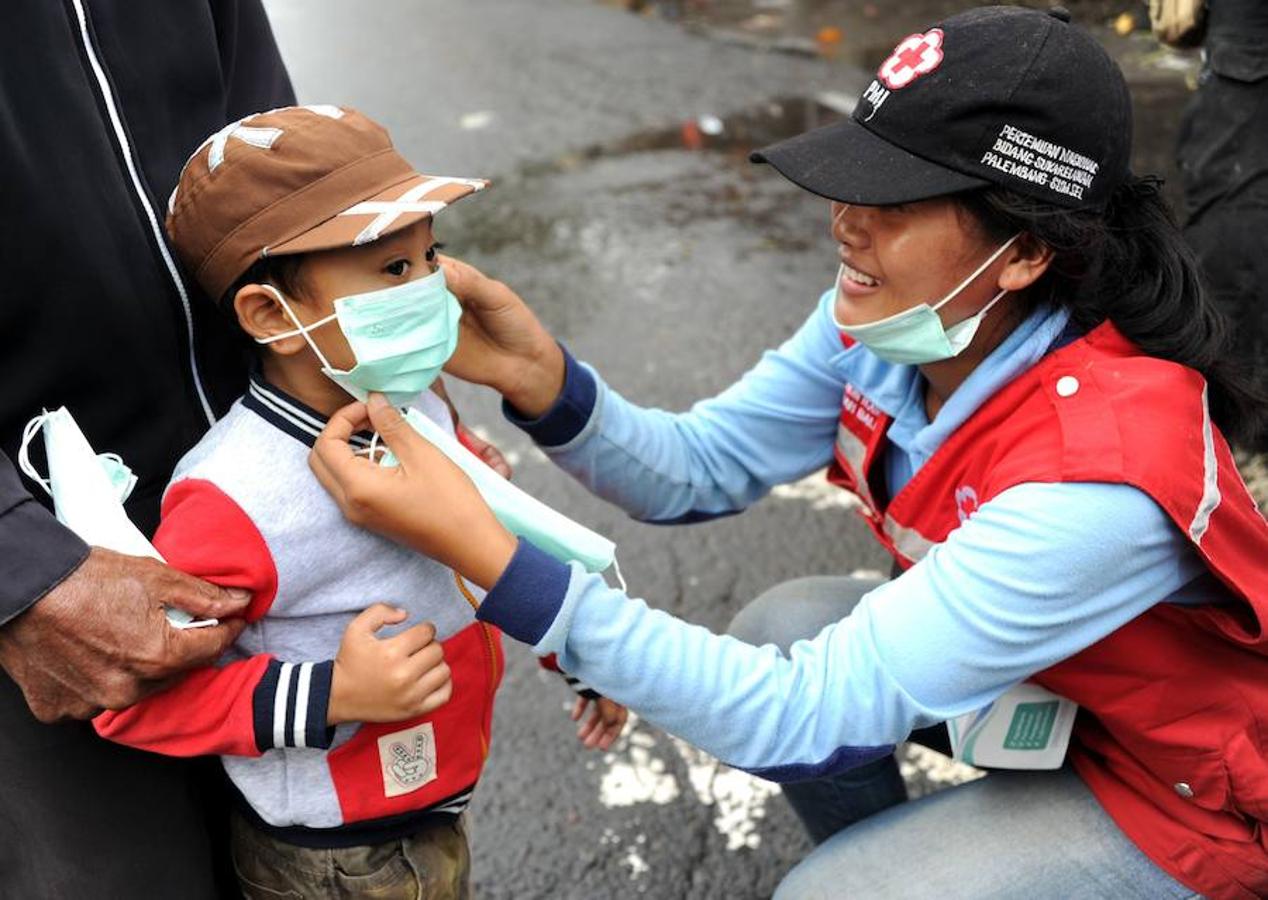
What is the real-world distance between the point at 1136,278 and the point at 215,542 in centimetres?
125

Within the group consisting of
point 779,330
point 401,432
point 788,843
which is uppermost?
point 401,432

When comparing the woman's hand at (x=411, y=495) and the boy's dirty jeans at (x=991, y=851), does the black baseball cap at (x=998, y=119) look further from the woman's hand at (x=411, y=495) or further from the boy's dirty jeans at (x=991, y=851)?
the boy's dirty jeans at (x=991, y=851)

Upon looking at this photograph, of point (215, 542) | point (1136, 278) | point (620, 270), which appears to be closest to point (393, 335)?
point (215, 542)

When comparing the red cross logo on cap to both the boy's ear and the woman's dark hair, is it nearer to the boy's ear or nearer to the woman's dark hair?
the woman's dark hair

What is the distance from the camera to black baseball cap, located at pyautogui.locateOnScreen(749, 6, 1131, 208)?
1596 mm

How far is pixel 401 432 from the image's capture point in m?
1.53

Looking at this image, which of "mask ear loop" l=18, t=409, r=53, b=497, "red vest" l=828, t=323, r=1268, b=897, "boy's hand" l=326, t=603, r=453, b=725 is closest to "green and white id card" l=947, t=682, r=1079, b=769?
"red vest" l=828, t=323, r=1268, b=897

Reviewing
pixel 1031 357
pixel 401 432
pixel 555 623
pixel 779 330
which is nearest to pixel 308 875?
pixel 555 623

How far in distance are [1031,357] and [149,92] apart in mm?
1195

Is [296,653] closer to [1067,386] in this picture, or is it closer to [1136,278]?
[1067,386]

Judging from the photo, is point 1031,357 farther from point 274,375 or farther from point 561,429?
point 274,375

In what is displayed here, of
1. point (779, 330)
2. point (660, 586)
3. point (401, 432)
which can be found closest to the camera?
point (401, 432)

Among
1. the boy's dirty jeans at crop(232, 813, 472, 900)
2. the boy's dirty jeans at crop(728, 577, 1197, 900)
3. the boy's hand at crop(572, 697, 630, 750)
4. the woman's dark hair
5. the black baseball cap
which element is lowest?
the boy's dirty jeans at crop(728, 577, 1197, 900)

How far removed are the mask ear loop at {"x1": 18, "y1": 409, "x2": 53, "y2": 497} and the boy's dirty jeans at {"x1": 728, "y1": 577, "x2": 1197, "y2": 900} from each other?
1.19 meters
